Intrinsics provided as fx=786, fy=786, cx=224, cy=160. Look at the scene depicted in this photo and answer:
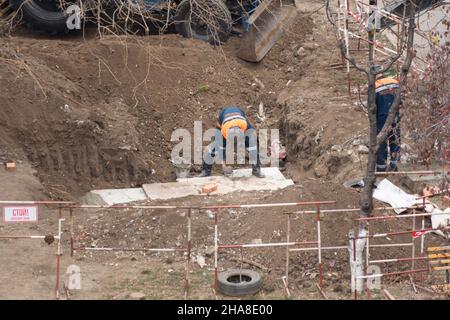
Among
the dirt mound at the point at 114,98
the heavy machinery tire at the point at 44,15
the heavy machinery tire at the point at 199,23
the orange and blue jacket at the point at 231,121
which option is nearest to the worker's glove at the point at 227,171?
the orange and blue jacket at the point at 231,121

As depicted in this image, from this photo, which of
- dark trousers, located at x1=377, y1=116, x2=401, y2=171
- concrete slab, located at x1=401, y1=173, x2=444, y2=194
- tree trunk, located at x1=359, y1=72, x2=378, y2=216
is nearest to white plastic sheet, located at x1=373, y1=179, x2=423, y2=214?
concrete slab, located at x1=401, y1=173, x2=444, y2=194

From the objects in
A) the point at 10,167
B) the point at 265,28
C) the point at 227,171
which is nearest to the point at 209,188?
the point at 227,171

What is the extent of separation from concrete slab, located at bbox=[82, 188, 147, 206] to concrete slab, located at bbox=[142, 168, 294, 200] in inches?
5.7

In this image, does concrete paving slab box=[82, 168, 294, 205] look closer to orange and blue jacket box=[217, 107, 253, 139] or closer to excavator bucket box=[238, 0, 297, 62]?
orange and blue jacket box=[217, 107, 253, 139]

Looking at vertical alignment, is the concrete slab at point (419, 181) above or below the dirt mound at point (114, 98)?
below

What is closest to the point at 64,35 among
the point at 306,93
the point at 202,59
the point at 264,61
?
the point at 202,59

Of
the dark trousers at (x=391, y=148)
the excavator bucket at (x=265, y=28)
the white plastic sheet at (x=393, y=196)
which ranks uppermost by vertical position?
the excavator bucket at (x=265, y=28)

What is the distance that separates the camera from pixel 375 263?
923 cm

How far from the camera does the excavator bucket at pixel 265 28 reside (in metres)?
17.3

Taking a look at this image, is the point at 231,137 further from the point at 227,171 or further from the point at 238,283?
the point at 238,283

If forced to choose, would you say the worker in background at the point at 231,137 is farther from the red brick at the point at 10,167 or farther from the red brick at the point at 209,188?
the red brick at the point at 10,167

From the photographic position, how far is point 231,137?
510 inches

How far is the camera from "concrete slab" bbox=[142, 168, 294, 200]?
1269 centimetres

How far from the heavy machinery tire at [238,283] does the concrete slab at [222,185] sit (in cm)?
367
